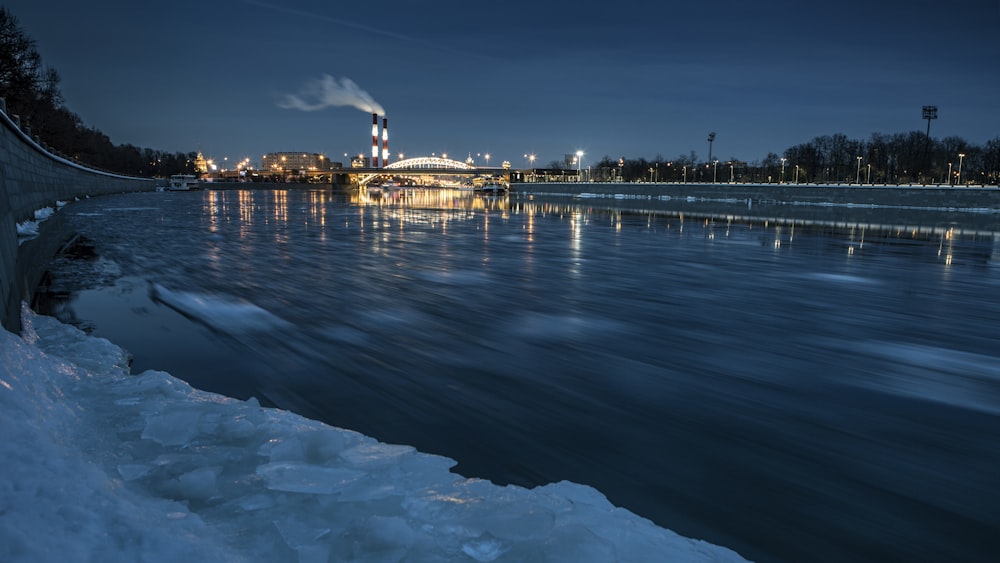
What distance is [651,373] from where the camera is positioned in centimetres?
657

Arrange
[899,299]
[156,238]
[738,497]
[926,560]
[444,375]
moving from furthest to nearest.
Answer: [156,238] < [899,299] < [444,375] < [738,497] < [926,560]

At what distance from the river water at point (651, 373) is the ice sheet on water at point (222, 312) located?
0.07m

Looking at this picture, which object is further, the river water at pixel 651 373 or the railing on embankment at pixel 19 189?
the railing on embankment at pixel 19 189

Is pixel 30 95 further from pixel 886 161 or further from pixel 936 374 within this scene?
pixel 886 161

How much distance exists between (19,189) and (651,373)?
75.0 ft

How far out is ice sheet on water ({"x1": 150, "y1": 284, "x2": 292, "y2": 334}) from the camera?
835 centimetres

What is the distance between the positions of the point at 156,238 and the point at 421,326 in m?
17.3

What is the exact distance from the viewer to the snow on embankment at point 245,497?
2609mm

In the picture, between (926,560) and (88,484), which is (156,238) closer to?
(88,484)

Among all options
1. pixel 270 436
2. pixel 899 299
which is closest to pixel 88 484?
pixel 270 436

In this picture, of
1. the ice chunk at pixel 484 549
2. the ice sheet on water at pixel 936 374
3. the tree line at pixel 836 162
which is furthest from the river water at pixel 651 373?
the tree line at pixel 836 162

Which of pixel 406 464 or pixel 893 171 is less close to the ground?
pixel 893 171

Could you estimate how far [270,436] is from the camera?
4332 mm

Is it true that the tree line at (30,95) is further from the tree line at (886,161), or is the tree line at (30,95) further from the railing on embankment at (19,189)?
the tree line at (886,161)
